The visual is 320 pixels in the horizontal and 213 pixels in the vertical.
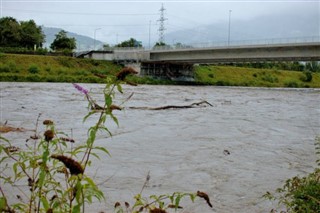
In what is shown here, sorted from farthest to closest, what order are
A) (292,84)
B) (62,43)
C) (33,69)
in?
(62,43) → (292,84) → (33,69)

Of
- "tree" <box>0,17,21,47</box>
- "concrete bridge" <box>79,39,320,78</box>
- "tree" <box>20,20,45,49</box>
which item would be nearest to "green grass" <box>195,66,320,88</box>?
"concrete bridge" <box>79,39,320,78</box>

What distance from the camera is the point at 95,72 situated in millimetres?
50281

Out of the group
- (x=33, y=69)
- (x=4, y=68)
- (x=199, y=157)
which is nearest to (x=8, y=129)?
(x=199, y=157)

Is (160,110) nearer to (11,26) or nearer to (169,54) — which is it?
(169,54)

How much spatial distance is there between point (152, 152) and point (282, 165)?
3153mm

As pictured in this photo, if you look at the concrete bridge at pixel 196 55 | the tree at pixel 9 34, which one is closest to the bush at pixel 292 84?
the concrete bridge at pixel 196 55

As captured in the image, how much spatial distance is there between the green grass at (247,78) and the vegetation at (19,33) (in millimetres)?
42190

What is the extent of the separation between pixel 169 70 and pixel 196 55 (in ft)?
42.5

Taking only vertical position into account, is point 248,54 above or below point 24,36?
below

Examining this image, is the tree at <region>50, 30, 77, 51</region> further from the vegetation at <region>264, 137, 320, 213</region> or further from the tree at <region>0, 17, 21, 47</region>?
the vegetation at <region>264, 137, 320, 213</region>

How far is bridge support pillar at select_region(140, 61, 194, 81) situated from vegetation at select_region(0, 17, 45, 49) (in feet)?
128

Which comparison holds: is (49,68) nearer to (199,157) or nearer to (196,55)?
(196,55)

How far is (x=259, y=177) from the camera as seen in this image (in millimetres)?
8047

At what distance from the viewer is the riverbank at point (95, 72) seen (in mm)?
54219
